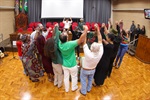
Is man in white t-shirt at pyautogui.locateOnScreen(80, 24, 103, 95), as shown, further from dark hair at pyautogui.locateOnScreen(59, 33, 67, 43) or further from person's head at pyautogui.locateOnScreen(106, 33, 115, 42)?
person's head at pyautogui.locateOnScreen(106, 33, 115, 42)

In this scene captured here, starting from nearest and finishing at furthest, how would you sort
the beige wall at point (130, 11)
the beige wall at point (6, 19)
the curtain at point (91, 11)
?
1. the beige wall at point (130, 11)
2. the beige wall at point (6, 19)
3. the curtain at point (91, 11)

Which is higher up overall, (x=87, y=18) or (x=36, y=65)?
(x=87, y=18)

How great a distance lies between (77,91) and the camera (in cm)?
361

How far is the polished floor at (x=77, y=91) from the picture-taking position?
3408 mm

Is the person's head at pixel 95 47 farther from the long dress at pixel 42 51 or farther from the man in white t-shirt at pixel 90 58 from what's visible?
the long dress at pixel 42 51

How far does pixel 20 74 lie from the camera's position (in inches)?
176

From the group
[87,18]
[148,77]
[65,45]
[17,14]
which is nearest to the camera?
[65,45]

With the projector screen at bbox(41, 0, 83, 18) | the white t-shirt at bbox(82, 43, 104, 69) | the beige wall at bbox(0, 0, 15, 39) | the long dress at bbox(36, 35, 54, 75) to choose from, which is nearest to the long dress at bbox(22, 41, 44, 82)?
the long dress at bbox(36, 35, 54, 75)

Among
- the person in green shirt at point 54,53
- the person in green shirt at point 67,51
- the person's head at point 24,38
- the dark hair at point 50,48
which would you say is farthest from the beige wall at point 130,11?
the person's head at point 24,38

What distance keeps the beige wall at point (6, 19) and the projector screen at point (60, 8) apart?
1875mm

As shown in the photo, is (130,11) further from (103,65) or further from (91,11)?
(103,65)

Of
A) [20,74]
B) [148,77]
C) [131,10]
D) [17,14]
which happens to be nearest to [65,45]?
[20,74]

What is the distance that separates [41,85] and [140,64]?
351 cm

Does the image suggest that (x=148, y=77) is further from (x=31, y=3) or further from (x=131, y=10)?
(x=31, y=3)
